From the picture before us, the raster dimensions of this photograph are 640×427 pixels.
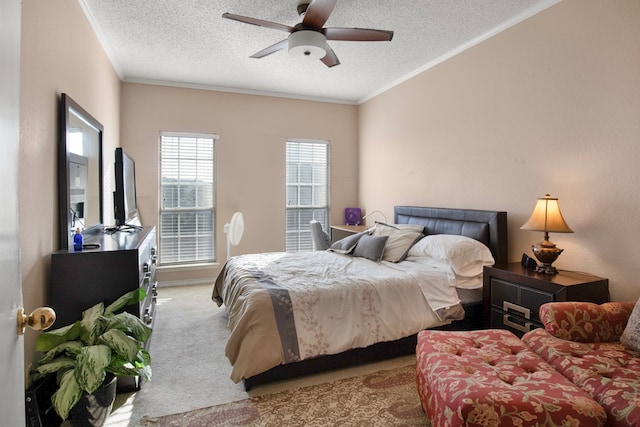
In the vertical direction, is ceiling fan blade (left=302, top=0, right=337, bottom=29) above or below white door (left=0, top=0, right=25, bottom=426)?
above

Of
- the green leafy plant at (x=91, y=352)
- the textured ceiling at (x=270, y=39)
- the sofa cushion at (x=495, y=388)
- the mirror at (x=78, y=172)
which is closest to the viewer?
the sofa cushion at (x=495, y=388)

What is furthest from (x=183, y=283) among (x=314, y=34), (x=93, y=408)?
(x=314, y=34)

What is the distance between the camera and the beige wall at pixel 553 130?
2.40m

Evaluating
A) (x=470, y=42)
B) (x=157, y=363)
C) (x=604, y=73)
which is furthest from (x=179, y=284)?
(x=604, y=73)

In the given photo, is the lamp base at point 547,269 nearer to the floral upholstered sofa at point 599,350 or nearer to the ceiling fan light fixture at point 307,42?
the floral upholstered sofa at point 599,350

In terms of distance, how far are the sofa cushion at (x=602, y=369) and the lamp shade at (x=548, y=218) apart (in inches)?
32.1

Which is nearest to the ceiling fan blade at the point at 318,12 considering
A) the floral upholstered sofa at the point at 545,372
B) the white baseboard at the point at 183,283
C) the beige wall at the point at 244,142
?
the floral upholstered sofa at the point at 545,372

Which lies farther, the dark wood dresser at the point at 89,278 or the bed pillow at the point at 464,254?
the bed pillow at the point at 464,254

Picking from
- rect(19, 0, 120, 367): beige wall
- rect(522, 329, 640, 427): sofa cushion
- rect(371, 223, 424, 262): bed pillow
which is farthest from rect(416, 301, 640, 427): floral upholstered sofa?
rect(19, 0, 120, 367): beige wall

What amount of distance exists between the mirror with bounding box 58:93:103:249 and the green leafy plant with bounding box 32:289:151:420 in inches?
25.8

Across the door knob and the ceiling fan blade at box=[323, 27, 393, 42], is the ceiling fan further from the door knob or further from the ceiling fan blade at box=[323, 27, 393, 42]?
the door knob

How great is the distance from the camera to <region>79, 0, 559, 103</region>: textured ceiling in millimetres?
2941

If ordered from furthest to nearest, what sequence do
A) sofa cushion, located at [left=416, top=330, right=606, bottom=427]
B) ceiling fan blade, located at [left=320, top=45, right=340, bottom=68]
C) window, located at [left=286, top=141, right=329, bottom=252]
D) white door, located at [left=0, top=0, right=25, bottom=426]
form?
window, located at [left=286, top=141, right=329, bottom=252], ceiling fan blade, located at [left=320, top=45, right=340, bottom=68], sofa cushion, located at [left=416, top=330, right=606, bottom=427], white door, located at [left=0, top=0, right=25, bottom=426]

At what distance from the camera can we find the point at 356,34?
281cm
